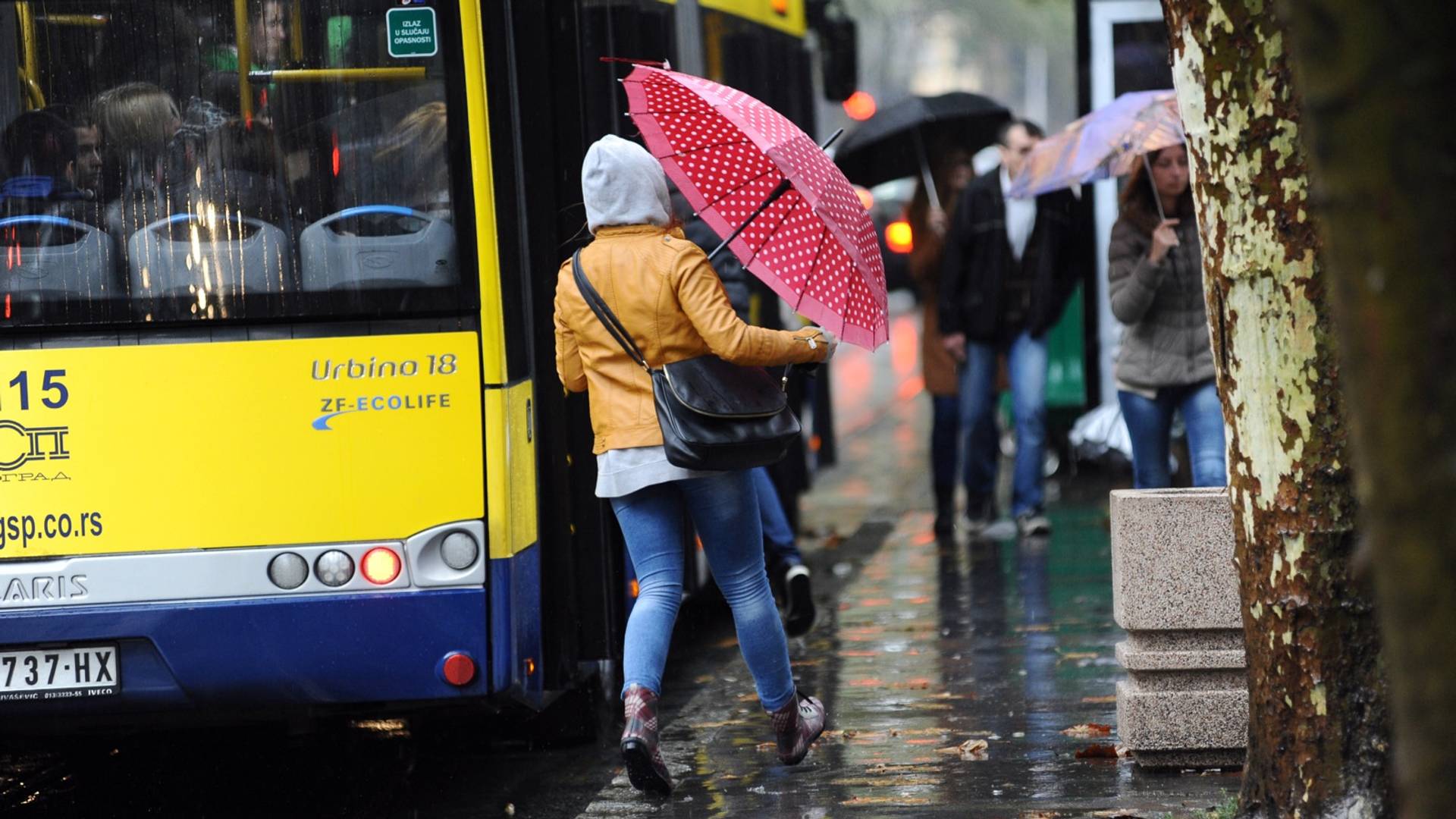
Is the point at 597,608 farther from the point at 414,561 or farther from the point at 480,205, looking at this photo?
the point at 480,205

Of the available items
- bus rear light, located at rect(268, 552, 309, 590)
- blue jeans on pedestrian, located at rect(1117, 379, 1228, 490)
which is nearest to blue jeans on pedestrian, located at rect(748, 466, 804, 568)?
blue jeans on pedestrian, located at rect(1117, 379, 1228, 490)

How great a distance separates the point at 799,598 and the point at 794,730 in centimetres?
224

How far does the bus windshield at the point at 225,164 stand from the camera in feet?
18.0

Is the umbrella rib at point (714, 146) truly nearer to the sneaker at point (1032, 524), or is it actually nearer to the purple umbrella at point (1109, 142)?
the purple umbrella at point (1109, 142)

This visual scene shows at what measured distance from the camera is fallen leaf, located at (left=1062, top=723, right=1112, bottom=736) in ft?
20.1

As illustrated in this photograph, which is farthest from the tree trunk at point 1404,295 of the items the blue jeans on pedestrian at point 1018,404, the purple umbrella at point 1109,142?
the blue jeans on pedestrian at point 1018,404

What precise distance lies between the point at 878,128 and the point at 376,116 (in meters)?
6.50

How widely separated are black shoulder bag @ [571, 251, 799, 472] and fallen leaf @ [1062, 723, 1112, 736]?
1441 mm

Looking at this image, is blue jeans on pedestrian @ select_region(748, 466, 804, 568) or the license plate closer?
the license plate

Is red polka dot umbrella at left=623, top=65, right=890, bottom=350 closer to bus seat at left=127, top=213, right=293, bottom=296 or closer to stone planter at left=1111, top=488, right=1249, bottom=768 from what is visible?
stone planter at left=1111, top=488, right=1249, bottom=768

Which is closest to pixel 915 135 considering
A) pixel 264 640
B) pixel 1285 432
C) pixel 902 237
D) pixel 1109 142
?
pixel 902 237

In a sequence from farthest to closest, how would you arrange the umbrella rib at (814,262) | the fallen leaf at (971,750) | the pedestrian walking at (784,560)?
1. the pedestrian walking at (784,560)
2. the fallen leaf at (971,750)
3. the umbrella rib at (814,262)

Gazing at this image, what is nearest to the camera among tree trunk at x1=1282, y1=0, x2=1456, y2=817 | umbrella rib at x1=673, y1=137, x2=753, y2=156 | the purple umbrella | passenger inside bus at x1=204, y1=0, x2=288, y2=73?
tree trunk at x1=1282, y1=0, x2=1456, y2=817

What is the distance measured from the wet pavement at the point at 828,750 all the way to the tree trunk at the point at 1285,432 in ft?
2.46
